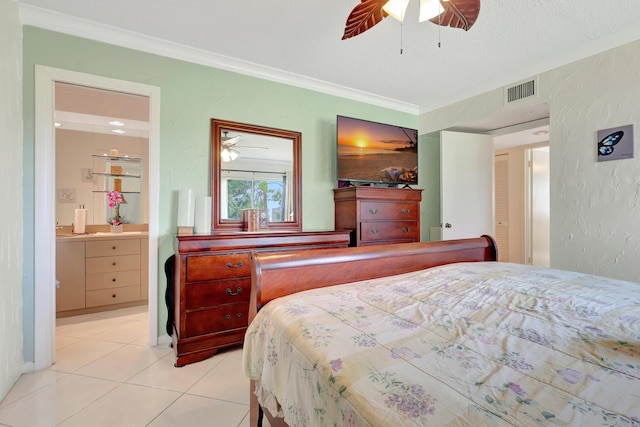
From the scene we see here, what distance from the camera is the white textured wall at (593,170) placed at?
227 centimetres

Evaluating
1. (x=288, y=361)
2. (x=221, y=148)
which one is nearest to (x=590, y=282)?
(x=288, y=361)

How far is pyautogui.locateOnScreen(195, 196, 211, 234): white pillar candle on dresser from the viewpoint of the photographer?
8.13 feet

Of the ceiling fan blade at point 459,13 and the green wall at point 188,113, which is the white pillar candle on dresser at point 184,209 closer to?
the green wall at point 188,113

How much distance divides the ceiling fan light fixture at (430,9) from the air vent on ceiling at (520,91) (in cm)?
170

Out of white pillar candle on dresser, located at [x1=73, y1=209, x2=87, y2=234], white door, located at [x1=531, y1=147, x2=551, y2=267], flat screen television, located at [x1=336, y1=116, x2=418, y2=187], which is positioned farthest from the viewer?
white door, located at [x1=531, y1=147, x2=551, y2=267]

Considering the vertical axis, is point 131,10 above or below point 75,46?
above

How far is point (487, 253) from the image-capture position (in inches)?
89.7

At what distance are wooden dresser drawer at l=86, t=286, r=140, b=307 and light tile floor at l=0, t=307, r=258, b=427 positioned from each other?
713 millimetres


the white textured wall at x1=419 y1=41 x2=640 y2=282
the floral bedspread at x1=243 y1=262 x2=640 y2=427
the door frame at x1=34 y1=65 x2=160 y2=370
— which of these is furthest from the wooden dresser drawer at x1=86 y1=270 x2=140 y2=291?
the white textured wall at x1=419 y1=41 x2=640 y2=282

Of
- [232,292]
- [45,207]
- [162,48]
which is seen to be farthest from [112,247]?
[162,48]

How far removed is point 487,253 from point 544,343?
158 centimetres

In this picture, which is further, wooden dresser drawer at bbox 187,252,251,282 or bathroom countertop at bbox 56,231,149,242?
bathroom countertop at bbox 56,231,149,242

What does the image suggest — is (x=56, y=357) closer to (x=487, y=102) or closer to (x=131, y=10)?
(x=131, y=10)

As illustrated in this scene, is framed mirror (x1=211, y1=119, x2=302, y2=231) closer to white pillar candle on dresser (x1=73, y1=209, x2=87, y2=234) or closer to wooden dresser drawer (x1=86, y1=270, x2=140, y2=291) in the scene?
wooden dresser drawer (x1=86, y1=270, x2=140, y2=291)
